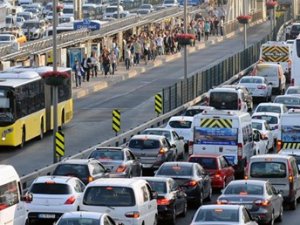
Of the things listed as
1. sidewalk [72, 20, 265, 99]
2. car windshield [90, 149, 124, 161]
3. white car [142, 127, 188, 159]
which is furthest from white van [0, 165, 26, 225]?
sidewalk [72, 20, 265, 99]

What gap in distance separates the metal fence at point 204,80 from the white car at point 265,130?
8.42 metres

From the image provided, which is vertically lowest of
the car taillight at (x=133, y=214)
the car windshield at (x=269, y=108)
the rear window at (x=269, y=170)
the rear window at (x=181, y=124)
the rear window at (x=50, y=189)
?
the car windshield at (x=269, y=108)

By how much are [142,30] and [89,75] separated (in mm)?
21038

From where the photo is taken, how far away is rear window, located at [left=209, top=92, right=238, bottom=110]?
197 ft

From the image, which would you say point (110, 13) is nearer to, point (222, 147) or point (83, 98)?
point (83, 98)

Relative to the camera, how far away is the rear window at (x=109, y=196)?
33000mm

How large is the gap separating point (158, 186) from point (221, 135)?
9303 mm

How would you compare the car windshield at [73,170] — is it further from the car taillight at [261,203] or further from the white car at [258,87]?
the white car at [258,87]

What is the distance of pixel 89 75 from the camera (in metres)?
74.6

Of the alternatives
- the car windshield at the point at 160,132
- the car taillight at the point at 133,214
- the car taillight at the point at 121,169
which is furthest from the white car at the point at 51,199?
the car windshield at the point at 160,132

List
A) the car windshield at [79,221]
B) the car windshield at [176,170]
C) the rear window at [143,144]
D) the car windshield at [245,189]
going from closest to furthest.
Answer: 1. the car windshield at [79,221]
2. the car windshield at [245,189]
3. the car windshield at [176,170]
4. the rear window at [143,144]

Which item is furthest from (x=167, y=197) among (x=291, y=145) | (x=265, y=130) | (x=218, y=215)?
(x=265, y=130)

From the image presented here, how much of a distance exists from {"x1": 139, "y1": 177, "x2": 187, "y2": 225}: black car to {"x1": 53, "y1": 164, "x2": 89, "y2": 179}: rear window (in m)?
2.78

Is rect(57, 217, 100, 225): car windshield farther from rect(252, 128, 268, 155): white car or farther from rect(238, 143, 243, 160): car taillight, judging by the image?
rect(252, 128, 268, 155): white car
